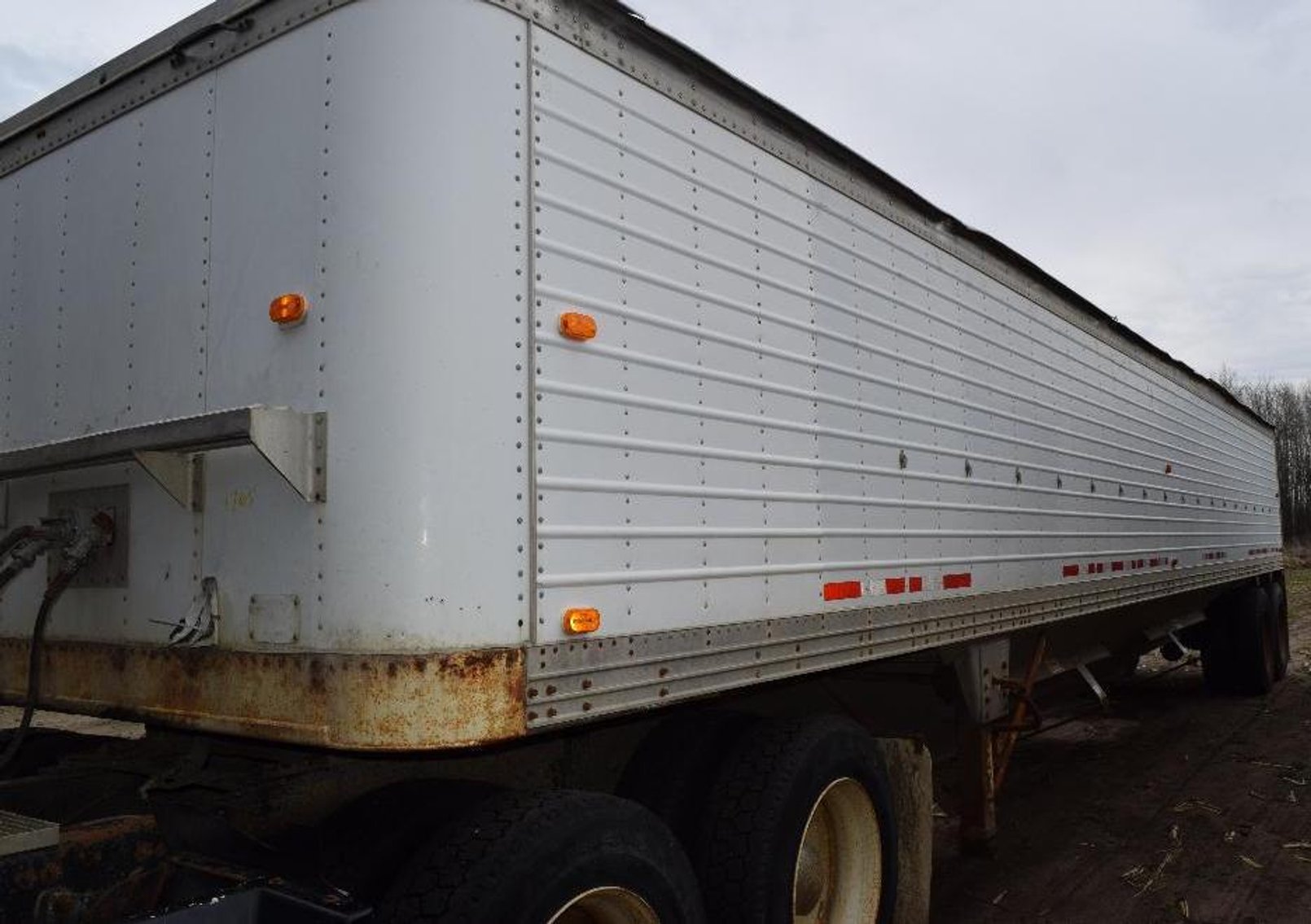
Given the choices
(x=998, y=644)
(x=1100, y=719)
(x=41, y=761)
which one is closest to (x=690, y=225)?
(x=41, y=761)

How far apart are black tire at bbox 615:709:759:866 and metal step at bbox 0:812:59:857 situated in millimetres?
1738

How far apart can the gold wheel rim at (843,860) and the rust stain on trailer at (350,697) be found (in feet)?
6.14

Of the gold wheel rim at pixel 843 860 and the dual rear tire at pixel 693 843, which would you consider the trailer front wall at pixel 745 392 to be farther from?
the gold wheel rim at pixel 843 860

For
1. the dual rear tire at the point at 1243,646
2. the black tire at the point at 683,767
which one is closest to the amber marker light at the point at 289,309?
the black tire at the point at 683,767

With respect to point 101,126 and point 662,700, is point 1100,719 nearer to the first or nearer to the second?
point 662,700

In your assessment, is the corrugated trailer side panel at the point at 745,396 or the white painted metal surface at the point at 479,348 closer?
the white painted metal surface at the point at 479,348

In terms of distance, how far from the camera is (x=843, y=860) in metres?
3.90

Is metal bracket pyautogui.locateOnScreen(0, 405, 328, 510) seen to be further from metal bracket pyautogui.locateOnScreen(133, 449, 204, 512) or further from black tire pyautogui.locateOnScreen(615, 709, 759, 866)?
black tire pyautogui.locateOnScreen(615, 709, 759, 866)

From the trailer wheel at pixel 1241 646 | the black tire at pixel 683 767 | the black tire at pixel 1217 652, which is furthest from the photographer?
the black tire at pixel 1217 652

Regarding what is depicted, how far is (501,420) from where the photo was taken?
2484 mm

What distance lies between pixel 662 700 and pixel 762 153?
80.3 inches

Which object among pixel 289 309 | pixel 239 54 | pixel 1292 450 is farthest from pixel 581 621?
pixel 1292 450

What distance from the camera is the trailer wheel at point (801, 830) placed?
324 cm

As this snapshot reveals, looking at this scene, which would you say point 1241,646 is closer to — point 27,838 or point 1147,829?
point 1147,829
